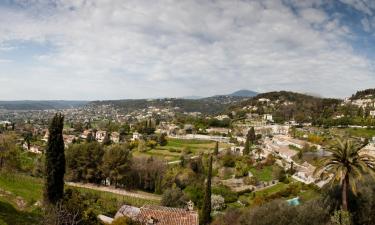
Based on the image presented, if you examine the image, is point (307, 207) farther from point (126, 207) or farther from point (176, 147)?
point (176, 147)

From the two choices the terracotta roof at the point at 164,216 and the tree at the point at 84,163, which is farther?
the tree at the point at 84,163

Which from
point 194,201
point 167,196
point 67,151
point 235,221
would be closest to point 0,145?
point 67,151

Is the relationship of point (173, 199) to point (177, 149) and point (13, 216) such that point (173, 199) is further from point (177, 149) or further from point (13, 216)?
point (177, 149)

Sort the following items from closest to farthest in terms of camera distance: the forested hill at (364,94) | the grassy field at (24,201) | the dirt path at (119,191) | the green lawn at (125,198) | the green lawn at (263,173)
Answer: the grassy field at (24,201), the green lawn at (125,198), the dirt path at (119,191), the green lawn at (263,173), the forested hill at (364,94)

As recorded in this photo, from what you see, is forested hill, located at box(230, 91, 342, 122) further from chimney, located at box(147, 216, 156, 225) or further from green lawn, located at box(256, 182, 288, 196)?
chimney, located at box(147, 216, 156, 225)

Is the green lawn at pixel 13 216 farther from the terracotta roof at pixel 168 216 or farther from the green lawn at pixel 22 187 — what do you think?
the terracotta roof at pixel 168 216

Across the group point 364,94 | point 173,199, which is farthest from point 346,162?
point 364,94

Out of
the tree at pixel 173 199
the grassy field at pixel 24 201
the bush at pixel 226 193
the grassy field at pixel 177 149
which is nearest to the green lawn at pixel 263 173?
the bush at pixel 226 193
